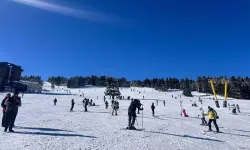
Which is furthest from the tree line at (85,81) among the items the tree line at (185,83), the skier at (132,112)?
the skier at (132,112)

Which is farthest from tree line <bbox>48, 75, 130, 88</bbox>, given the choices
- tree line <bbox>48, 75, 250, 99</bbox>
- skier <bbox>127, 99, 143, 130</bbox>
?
skier <bbox>127, 99, 143, 130</bbox>

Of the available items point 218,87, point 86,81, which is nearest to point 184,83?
point 218,87

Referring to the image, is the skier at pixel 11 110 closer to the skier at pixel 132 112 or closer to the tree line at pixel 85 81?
the skier at pixel 132 112

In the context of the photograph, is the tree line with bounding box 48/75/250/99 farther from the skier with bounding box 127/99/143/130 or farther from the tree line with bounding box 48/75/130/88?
the skier with bounding box 127/99/143/130

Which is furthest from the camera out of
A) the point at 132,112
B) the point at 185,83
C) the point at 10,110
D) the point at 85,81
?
the point at 85,81

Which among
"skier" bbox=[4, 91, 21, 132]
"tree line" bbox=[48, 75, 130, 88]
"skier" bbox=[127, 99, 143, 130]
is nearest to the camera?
"skier" bbox=[4, 91, 21, 132]

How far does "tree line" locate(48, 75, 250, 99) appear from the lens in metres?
104

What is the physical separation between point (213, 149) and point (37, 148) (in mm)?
6158

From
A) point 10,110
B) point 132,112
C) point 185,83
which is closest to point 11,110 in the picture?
point 10,110

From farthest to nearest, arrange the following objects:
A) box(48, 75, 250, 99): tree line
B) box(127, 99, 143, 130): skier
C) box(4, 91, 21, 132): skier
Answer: box(48, 75, 250, 99): tree line → box(127, 99, 143, 130): skier → box(4, 91, 21, 132): skier

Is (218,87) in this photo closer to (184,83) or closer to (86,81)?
(184,83)

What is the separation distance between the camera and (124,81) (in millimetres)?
189375

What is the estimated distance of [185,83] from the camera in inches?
6447

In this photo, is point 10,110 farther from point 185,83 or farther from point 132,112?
point 185,83
